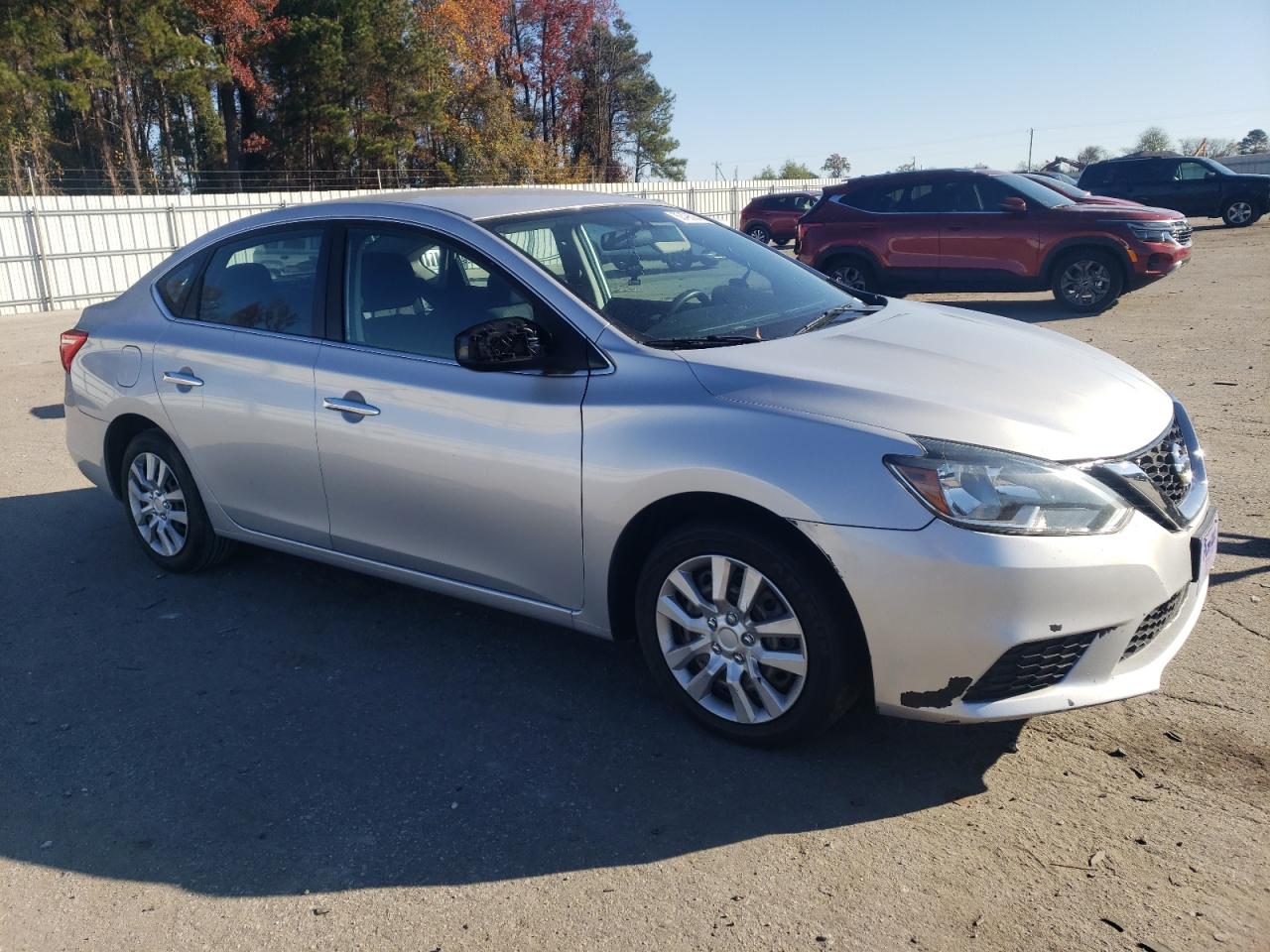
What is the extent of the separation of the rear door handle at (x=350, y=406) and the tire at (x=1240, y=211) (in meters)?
29.0

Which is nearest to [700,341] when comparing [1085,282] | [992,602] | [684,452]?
[684,452]

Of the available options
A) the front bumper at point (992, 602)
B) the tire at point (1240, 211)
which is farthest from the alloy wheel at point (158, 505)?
the tire at point (1240, 211)

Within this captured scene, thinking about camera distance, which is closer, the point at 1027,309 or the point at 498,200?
the point at 498,200

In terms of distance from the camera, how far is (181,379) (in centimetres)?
489

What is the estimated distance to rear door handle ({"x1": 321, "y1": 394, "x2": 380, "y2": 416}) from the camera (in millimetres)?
4145

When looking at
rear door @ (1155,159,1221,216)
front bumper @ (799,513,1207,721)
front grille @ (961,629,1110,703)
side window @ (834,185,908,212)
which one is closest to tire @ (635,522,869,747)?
front bumper @ (799,513,1207,721)

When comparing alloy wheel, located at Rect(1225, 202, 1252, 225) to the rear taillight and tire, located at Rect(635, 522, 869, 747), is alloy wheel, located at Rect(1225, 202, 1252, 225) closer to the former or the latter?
the rear taillight

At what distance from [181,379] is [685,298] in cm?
237

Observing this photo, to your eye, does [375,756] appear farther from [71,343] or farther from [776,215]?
[776,215]

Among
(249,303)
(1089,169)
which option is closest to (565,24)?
(1089,169)

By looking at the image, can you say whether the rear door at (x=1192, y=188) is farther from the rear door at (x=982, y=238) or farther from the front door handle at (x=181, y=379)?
the front door handle at (x=181, y=379)

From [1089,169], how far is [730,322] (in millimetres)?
24906

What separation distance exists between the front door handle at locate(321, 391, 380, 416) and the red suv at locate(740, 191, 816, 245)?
2445 cm

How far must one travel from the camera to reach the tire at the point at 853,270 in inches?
559
